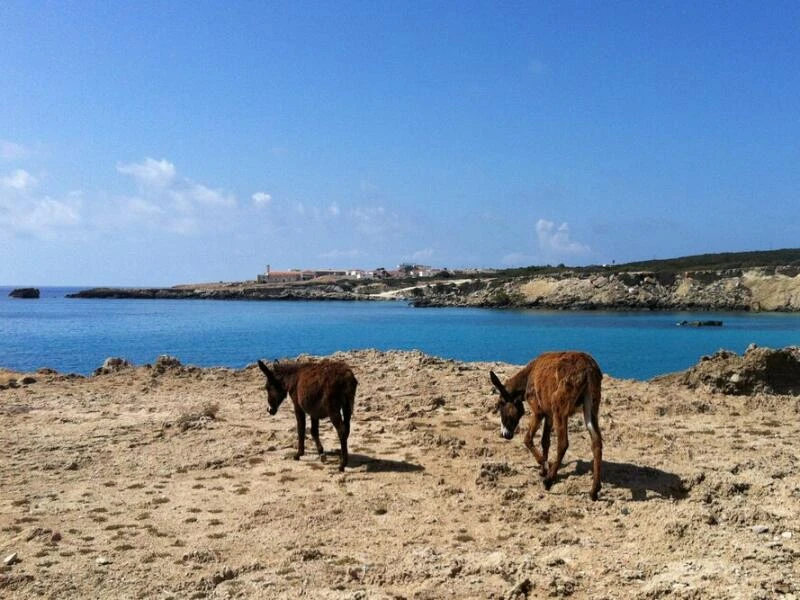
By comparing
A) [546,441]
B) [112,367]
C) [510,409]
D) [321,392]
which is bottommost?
[112,367]

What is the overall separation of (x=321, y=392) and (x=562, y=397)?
4.00 metres

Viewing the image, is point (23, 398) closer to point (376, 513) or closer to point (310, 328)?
point (376, 513)

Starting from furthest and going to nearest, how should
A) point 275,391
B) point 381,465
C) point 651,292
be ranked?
point 651,292 < point 275,391 < point 381,465

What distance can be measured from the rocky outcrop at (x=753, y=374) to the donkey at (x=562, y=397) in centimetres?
875

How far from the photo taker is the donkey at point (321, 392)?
10.6 m

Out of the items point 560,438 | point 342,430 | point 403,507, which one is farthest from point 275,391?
point 560,438

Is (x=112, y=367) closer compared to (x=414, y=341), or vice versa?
(x=112, y=367)

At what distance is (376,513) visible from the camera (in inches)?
342

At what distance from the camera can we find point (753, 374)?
16.3m

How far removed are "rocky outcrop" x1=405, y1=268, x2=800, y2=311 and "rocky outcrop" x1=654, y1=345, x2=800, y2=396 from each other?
10363 centimetres

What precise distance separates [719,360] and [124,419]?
15261 mm

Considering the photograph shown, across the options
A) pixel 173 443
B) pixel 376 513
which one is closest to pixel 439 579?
pixel 376 513

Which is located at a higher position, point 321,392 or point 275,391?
point 321,392

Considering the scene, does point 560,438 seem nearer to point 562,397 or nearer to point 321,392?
point 562,397
